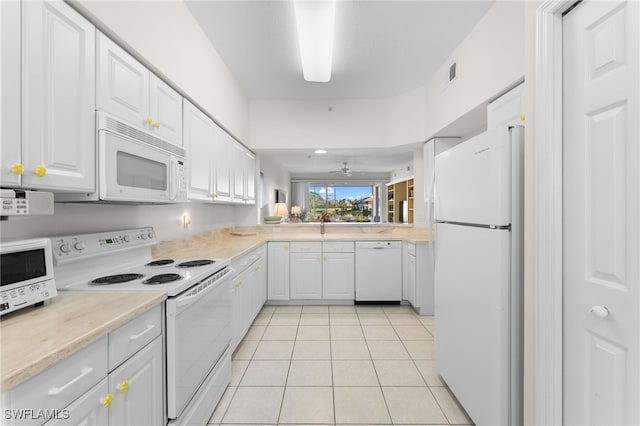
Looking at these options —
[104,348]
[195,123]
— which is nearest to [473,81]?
[195,123]

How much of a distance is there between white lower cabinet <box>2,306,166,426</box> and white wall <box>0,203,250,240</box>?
747 mm

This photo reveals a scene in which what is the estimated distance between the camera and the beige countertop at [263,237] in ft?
8.05

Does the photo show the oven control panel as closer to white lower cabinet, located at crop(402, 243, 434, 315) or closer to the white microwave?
the white microwave

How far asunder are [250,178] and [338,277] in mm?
1815

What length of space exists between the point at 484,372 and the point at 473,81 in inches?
89.2

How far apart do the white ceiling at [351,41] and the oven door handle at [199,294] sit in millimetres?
1993

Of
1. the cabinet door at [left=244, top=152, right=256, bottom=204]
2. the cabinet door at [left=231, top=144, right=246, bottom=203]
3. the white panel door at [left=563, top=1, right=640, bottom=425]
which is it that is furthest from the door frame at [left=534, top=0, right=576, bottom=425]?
the cabinet door at [left=244, top=152, right=256, bottom=204]

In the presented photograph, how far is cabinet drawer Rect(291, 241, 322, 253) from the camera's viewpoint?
11.9ft

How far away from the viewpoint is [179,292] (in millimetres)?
1355

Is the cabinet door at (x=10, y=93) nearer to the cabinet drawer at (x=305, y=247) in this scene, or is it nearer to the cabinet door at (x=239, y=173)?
the cabinet door at (x=239, y=173)

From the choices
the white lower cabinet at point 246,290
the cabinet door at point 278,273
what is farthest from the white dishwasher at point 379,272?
the white lower cabinet at point 246,290

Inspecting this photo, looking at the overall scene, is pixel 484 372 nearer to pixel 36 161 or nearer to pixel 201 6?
pixel 36 161

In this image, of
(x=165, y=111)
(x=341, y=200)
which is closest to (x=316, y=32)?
(x=165, y=111)

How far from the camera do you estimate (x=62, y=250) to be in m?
1.40
